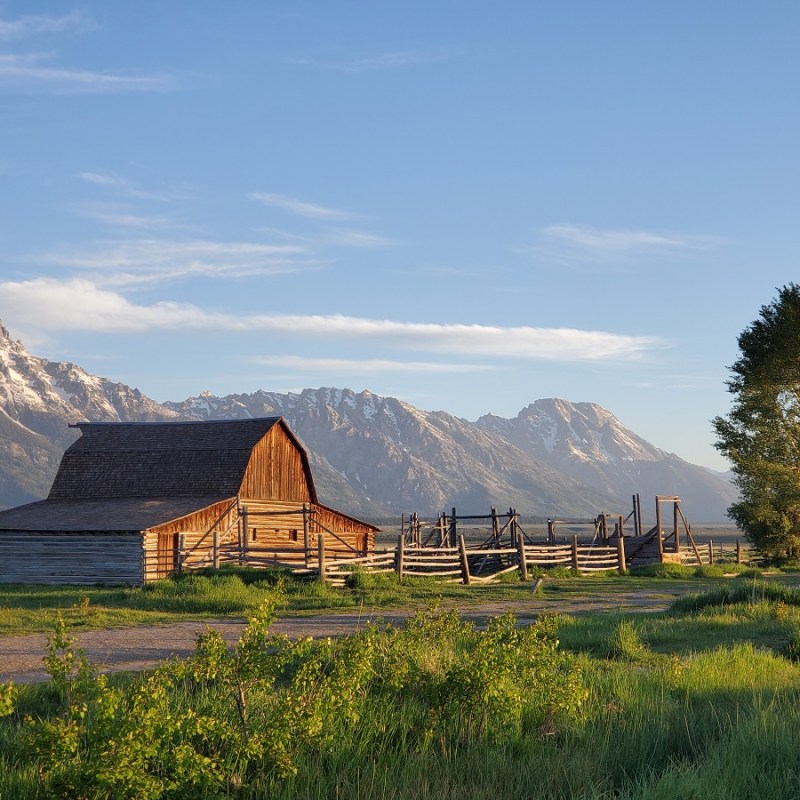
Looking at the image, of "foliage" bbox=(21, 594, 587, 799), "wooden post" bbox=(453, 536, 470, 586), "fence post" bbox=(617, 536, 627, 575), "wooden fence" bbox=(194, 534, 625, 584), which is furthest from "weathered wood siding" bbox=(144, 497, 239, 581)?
"foliage" bbox=(21, 594, 587, 799)

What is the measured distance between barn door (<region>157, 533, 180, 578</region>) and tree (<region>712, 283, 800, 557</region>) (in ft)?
83.6

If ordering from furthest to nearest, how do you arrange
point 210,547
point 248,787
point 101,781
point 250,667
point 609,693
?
1. point 210,547
2. point 609,693
3. point 250,667
4. point 248,787
5. point 101,781

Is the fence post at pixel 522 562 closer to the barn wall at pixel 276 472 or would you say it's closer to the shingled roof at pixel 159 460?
the barn wall at pixel 276 472

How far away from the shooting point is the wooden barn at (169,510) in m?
35.5

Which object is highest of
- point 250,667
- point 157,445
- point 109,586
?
point 157,445

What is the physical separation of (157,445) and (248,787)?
128ft

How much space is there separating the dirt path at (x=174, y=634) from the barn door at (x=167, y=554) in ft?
42.4

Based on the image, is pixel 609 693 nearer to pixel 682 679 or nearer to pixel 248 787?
pixel 682 679

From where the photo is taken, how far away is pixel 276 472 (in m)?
44.6

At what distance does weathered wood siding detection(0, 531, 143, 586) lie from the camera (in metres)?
35.1

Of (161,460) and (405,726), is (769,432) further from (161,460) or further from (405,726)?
(405,726)

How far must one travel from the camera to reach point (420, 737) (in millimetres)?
8719

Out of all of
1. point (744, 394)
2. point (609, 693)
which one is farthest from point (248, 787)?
point (744, 394)

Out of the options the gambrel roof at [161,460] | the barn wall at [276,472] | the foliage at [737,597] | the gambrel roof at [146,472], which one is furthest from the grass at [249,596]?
the barn wall at [276,472]
